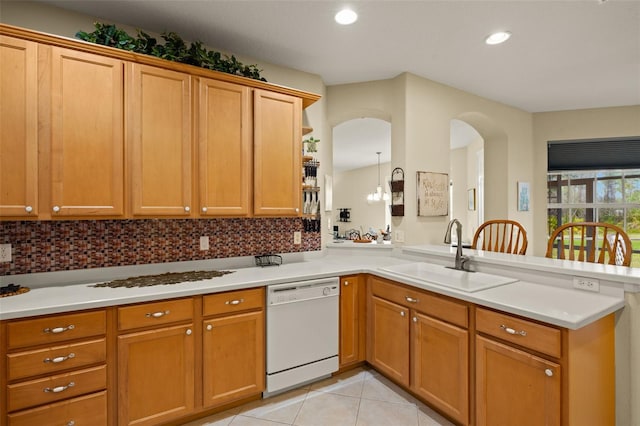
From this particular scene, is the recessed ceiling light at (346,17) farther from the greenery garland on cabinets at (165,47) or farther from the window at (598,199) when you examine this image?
the window at (598,199)

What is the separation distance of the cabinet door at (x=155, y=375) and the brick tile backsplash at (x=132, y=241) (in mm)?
704

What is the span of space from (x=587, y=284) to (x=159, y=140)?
2.80 m

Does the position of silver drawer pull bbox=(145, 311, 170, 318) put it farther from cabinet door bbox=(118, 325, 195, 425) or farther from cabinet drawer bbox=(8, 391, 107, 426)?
cabinet drawer bbox=(8, 391, 107, 426)

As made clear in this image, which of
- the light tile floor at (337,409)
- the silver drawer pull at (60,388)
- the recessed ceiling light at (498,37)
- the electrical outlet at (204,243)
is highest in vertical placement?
the recessed ceiling light at (498,37)

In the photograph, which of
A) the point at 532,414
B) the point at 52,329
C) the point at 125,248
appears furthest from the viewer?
the point at 125,248

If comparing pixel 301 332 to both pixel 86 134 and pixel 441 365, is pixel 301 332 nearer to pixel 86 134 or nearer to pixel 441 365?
pixel 441 365

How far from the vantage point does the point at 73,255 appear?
6.67ft

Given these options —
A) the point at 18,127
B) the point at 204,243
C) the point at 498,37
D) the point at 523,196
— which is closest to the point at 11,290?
the point at 18,127

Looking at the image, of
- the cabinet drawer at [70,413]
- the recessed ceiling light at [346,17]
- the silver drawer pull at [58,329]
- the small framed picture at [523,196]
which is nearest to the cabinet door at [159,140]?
the silver drawer pull at [58,329]

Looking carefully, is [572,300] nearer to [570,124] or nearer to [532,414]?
[532,414]

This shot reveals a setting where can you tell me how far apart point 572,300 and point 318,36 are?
244 cm

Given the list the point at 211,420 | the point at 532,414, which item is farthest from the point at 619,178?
the point at 211,420

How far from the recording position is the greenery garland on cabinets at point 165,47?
1.93 metres

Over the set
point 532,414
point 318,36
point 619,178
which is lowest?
point 532,414
